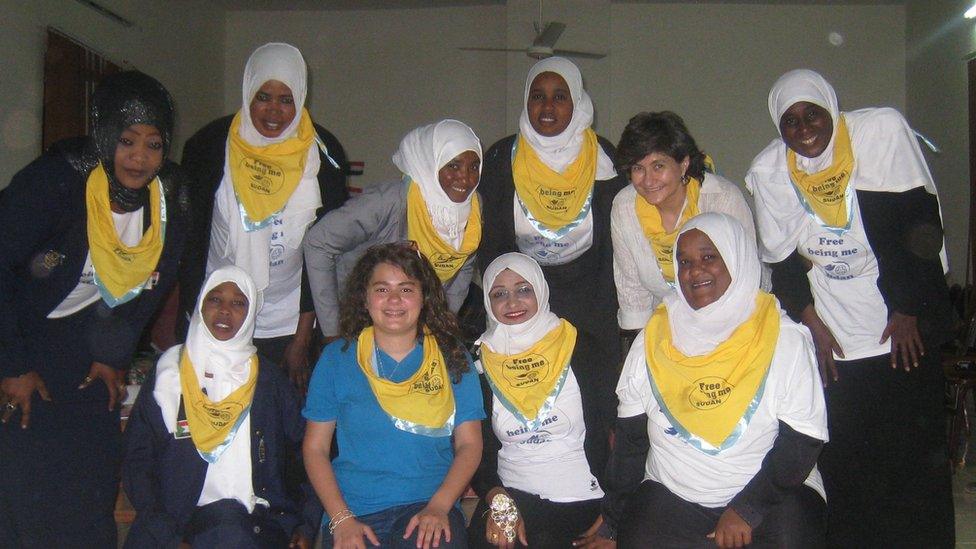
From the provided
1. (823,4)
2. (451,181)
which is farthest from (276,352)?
(823,4)

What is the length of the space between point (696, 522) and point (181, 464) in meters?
1.40

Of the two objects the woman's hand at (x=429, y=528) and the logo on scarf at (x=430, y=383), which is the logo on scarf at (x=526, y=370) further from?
the woman's hand at (x=429, y=528)

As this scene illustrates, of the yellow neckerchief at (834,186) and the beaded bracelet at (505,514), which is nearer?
the beaded bracelet at (505,514)

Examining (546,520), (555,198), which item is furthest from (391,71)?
(546,520)

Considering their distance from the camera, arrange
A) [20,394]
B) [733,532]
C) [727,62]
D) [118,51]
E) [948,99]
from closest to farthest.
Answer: [733,532] < [20,394] < [118,51] < [948,99] < [727,62]

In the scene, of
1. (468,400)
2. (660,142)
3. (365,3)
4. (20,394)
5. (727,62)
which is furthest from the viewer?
(365,3)

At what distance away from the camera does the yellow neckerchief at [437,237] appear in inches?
108

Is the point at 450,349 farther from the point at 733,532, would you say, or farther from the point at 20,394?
the point at 20,394

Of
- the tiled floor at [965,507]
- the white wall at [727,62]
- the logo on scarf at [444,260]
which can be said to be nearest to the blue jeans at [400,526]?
the logo on scarf at [444,260]

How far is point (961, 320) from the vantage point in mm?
5738

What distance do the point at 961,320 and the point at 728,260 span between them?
438 centimetres

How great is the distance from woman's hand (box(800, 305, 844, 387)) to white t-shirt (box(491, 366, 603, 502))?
0.76m

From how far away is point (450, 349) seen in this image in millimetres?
2445

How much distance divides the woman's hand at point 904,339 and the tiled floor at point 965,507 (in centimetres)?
139
